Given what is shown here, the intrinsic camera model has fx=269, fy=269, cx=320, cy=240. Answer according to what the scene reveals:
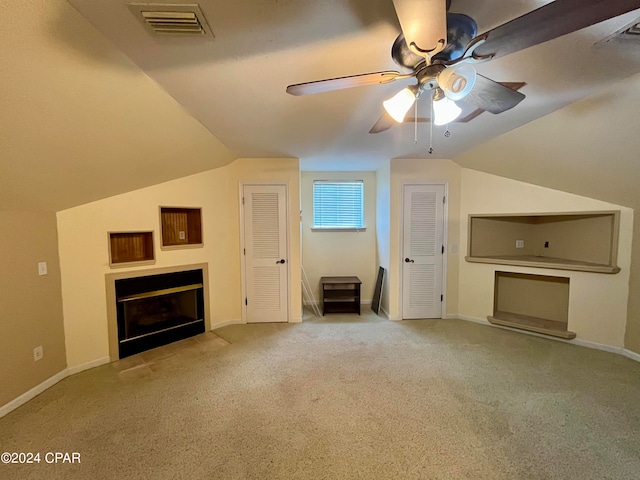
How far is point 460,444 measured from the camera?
70.7 inches

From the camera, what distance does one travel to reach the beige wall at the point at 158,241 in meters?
2.68

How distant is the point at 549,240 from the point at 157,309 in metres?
5.57

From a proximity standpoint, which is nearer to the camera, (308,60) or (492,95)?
(492,95)

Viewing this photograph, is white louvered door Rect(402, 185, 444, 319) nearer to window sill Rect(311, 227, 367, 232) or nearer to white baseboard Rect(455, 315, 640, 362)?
white baseboard Rect(455, 315, 640, 362)

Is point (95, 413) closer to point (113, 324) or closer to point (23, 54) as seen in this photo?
point (113, 324)

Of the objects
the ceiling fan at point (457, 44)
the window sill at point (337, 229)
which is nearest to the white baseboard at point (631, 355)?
the ceiling fan at point (457, 44)

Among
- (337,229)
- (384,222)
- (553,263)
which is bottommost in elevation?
(553,263)

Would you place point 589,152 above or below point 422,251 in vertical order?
above

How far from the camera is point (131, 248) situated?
324 centimetres

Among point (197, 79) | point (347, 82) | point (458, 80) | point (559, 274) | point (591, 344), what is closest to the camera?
point (458, 80)

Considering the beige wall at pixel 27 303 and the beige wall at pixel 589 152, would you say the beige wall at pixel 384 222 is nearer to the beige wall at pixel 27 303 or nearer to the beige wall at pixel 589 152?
the beige wall at pixel 589 152

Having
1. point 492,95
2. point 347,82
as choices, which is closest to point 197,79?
point 347,82

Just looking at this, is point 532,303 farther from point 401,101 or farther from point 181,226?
point 181,226

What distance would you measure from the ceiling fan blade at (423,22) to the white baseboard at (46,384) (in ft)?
11.9
